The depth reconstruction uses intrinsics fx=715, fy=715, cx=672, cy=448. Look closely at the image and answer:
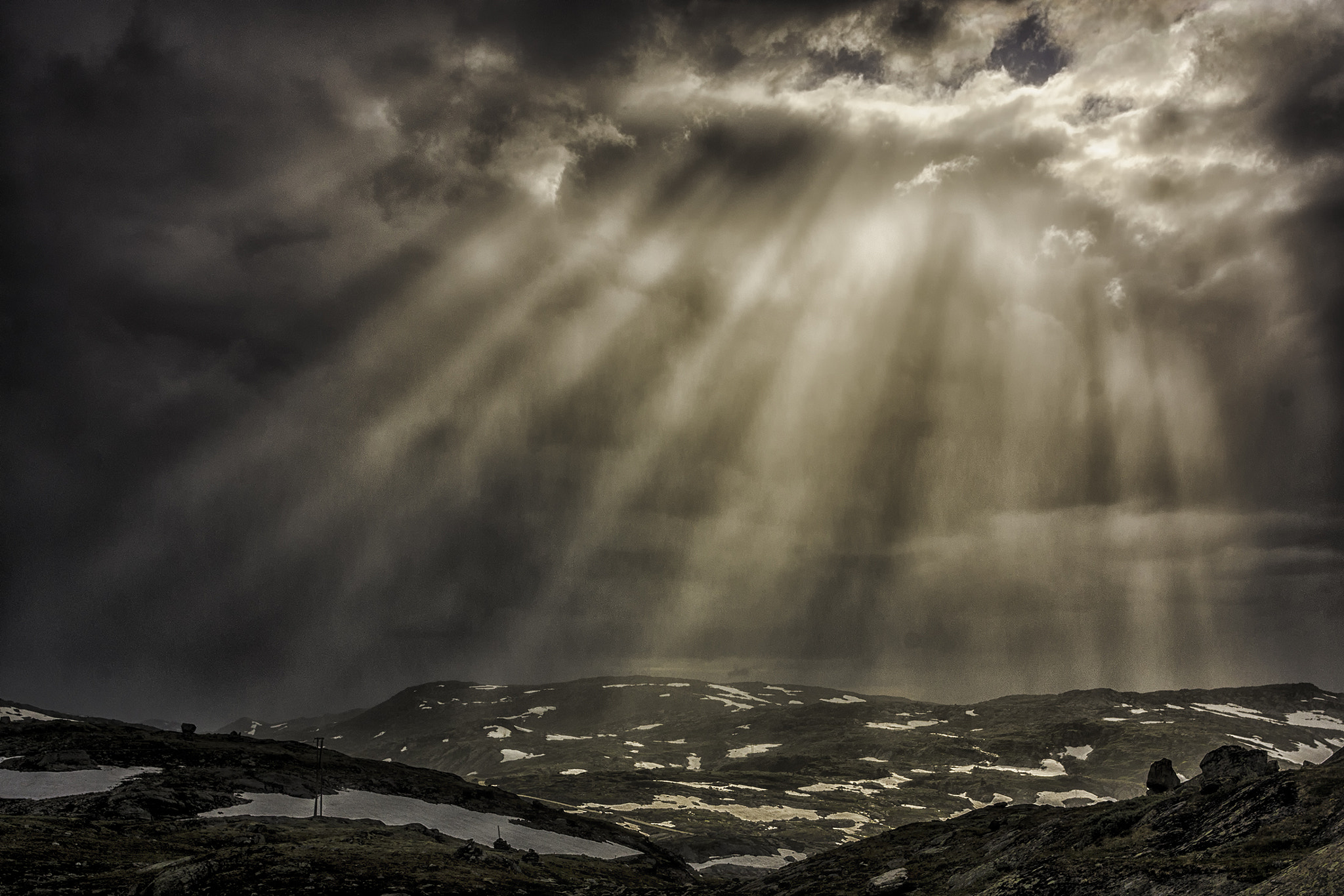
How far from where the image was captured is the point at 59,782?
7475cm

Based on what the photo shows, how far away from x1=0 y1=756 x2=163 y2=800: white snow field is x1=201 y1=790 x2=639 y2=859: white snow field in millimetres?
13357

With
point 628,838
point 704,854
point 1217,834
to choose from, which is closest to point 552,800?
point 704,854

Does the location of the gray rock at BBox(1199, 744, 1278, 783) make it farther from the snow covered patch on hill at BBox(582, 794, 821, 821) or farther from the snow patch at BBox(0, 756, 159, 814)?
the snow covered patch on hill at BBox(582, 794, 821, 821)

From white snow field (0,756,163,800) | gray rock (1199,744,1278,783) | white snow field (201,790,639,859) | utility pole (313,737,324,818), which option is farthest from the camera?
white snow field (201,790,639,859)

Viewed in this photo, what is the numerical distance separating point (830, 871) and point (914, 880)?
12.0 meters

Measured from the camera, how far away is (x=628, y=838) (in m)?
106

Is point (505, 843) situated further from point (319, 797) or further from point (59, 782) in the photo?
point (59, 782)

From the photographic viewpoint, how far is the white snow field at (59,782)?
70.2m

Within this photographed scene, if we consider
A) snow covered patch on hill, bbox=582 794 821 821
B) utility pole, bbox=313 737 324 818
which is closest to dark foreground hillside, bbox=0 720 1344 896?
utility pole, bbox=313 737 324 818

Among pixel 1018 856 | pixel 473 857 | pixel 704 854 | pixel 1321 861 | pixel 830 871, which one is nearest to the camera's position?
pixel 1321 861

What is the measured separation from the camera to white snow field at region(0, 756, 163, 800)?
70.2 m

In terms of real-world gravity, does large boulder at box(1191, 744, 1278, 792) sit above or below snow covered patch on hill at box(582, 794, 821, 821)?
above

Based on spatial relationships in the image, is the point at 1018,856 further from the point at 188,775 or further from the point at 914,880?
the point at 188,775

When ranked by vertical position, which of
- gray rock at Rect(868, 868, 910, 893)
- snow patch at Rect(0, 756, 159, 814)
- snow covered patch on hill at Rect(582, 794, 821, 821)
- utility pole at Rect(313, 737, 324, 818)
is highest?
gray rock at Rect(868, 868, 910, 893)
